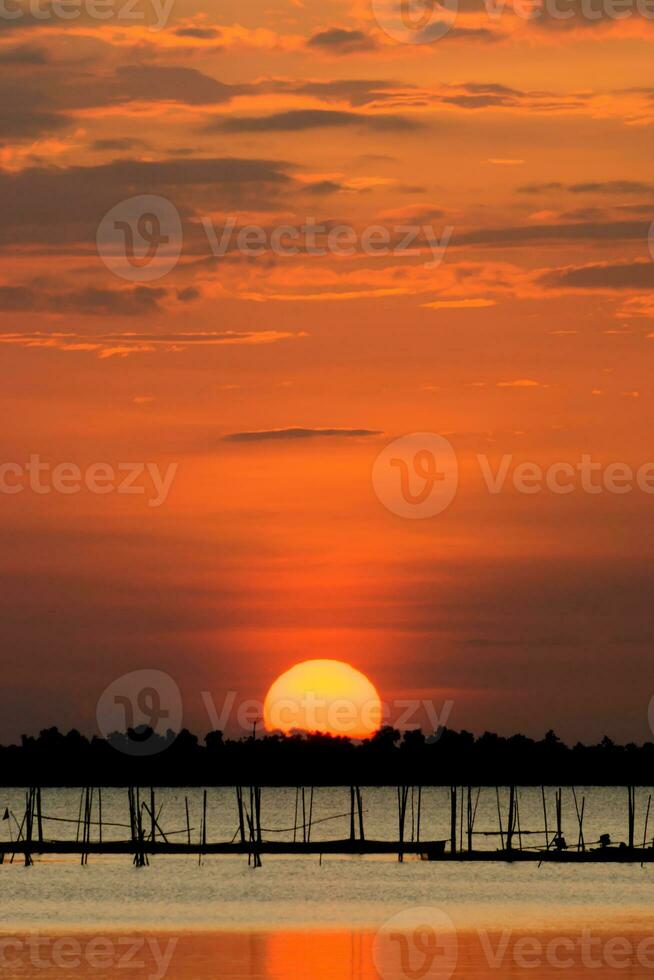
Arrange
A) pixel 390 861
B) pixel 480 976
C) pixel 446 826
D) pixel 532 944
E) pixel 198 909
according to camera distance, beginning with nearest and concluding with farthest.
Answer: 1. pixel 480 976
2. pixel 532 944
3. pixel 198 909
4. pixel 390 861
5. pixel 446 826

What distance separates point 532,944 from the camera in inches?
2648

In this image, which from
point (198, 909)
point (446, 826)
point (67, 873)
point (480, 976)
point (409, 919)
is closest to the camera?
point (480, 976)

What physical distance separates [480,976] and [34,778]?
6767 centimetres

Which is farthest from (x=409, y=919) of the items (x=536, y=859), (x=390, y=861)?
(x=390, y=861)

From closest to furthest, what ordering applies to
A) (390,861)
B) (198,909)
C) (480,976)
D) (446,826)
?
(480,976) < (198,909) < (390,861) < (446,826)

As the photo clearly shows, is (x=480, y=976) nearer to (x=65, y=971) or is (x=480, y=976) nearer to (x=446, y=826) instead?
(x=65, y=971)

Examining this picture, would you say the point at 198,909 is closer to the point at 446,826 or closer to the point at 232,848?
the point at 232,848

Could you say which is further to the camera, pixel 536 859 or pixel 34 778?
pixel 34 778

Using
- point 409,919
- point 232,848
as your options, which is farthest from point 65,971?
point 232,848

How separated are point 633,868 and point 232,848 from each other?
81.9 feet

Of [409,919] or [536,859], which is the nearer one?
[409,919]

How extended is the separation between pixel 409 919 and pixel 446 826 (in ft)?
392

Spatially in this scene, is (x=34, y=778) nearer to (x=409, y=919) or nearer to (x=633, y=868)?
(x=633, y=868)

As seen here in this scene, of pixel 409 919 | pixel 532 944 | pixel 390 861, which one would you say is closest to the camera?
pixel 532 944
